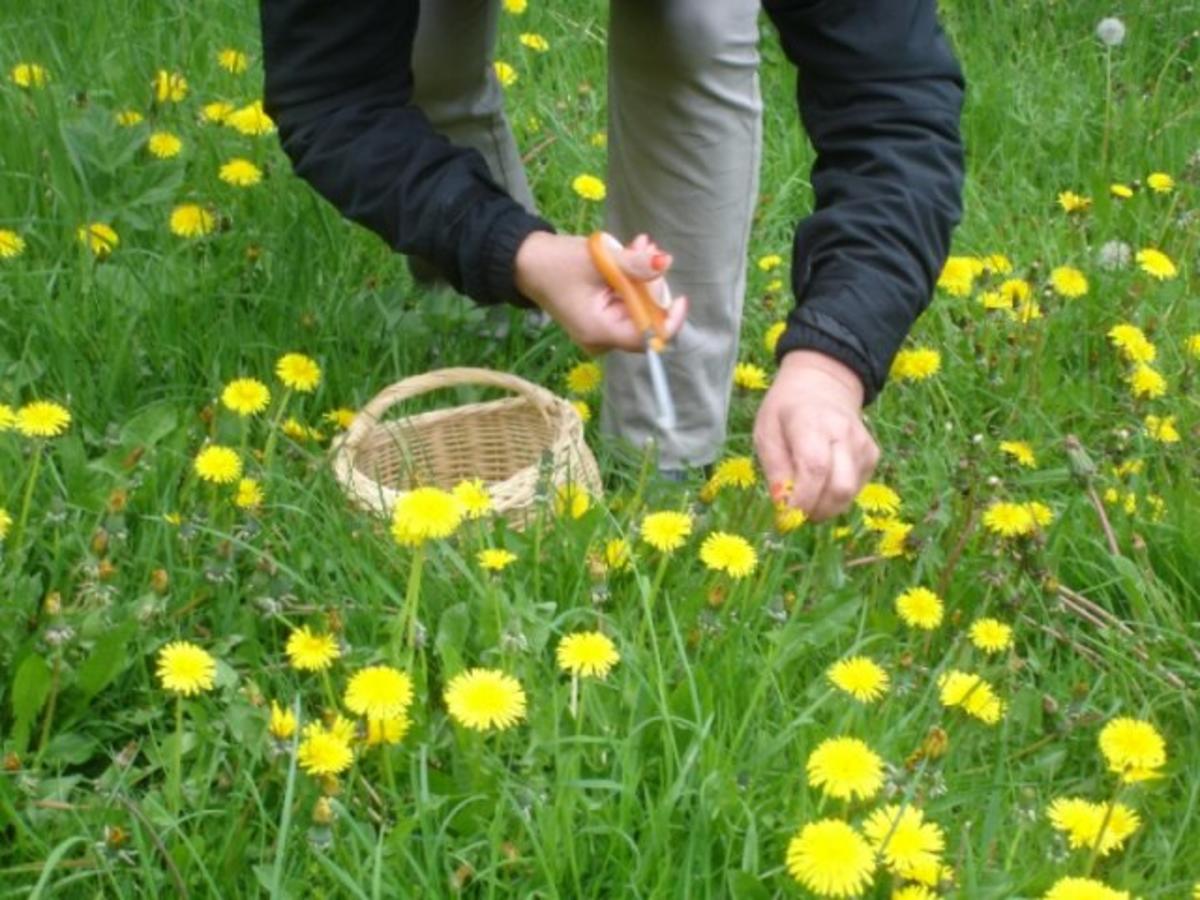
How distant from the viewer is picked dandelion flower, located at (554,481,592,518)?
1805 mm

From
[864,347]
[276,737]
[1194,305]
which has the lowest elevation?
[1194,305]

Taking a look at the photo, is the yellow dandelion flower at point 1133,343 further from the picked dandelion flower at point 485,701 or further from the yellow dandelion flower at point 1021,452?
the picked dandelion flower at point 485,701

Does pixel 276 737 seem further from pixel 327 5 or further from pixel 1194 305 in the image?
pixel 1194 305

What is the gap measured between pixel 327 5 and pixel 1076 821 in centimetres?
90

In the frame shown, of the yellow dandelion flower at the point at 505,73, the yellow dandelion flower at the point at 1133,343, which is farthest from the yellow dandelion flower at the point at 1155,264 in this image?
the yellow dandelion flower at the point at 505,73

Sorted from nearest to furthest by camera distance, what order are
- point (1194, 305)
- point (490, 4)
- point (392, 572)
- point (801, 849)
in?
1. point (801, 849)
2. point (392, 572)
3. point (490, 4)
4. point (1194, 305)

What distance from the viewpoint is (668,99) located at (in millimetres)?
2020

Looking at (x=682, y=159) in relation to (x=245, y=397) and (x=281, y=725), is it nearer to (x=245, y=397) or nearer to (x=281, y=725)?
(x=245, y=397)

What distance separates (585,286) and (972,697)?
0.44 meters

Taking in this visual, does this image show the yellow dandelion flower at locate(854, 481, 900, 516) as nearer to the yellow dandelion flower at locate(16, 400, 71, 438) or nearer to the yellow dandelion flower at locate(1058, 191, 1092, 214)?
the yellow dandelion flower at locate(16, 400, 71, 438)

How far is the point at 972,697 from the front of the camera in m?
1.57

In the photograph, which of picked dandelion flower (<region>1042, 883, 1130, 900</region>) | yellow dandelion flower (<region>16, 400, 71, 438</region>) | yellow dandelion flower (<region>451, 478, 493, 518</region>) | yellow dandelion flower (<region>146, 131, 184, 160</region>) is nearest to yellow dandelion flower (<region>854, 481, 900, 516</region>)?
yellow dandelion flower (<region>451, 478, 493, 518</region>)

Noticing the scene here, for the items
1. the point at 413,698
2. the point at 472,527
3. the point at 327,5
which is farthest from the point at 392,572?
the point at 327,5

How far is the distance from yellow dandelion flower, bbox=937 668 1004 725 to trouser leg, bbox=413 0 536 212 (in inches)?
35.3
